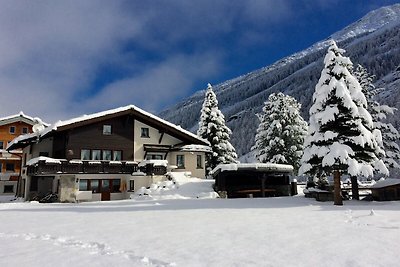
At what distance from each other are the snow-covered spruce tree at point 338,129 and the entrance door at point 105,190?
1819 centimetres

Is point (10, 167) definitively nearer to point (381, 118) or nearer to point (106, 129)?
point (106, 129)

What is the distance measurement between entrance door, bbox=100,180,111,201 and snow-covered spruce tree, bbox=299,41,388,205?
1819cm

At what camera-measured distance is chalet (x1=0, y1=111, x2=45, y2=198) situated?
45.0 m

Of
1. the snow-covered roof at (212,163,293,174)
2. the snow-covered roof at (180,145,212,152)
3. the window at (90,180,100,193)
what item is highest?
the snow-covered roof at (180,145,212,152)

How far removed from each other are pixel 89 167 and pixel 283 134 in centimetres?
2093

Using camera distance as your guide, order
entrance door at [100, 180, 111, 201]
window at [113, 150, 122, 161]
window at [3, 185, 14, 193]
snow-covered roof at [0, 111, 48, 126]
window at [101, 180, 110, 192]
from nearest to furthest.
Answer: entrance door at [100, 180, 111, 201] → window at [101, 180, 110, 192] → window at [113, 150, 122, 161] → window at [3, 185, 14, 193] → snow-covered roof at [0, 111, 48, 126]

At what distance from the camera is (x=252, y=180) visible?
106 feet

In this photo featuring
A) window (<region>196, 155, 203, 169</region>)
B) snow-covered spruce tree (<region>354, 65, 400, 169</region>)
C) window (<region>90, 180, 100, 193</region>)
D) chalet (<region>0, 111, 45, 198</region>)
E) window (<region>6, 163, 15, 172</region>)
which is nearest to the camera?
snow-covered spruce tree (<region>354, 65, 400, 169</region>)

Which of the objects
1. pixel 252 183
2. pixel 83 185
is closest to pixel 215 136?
pixel 252 183

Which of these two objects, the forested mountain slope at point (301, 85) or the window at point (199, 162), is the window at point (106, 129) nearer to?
the window at point (199, 162)

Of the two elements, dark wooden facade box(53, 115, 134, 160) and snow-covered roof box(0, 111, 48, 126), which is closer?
dark wooden facade box(53, 115, 134, 160)

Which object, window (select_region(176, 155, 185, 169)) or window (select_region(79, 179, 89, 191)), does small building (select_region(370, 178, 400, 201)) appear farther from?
window (select_region(79, 179, 89, 191))

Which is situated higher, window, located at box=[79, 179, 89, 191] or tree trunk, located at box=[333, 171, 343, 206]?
window, located at box=[79, 179, 89, 191]

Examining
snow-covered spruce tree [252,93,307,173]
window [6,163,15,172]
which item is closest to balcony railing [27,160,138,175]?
snow-covered spruce tree [252,93,307,173]
